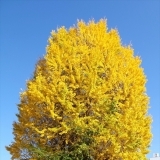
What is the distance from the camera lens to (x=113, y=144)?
13.3m

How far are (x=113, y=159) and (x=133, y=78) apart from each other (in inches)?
167

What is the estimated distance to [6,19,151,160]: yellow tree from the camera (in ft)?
44.5

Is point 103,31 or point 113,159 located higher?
point 103,31

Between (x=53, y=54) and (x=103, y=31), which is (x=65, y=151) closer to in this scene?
(x=53, y=54)

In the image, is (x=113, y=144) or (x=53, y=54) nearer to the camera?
(x=113, y=144)

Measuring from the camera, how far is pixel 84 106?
14.1 metres

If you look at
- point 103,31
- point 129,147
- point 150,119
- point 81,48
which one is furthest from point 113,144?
point 103,31

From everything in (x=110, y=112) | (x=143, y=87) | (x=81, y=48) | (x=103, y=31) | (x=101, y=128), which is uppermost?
(x=103, y=31)

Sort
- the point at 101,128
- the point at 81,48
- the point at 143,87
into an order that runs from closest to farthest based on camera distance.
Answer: the point at 101,128, the point at 81,48, the point at 143,87

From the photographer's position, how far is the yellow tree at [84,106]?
44.5 feet

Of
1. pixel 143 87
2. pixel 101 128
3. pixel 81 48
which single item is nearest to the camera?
pixel 101 128

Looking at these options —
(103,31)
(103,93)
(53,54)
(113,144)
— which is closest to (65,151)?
(113,144)

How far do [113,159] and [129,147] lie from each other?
988 mm

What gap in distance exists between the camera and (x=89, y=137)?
13.4 metres
